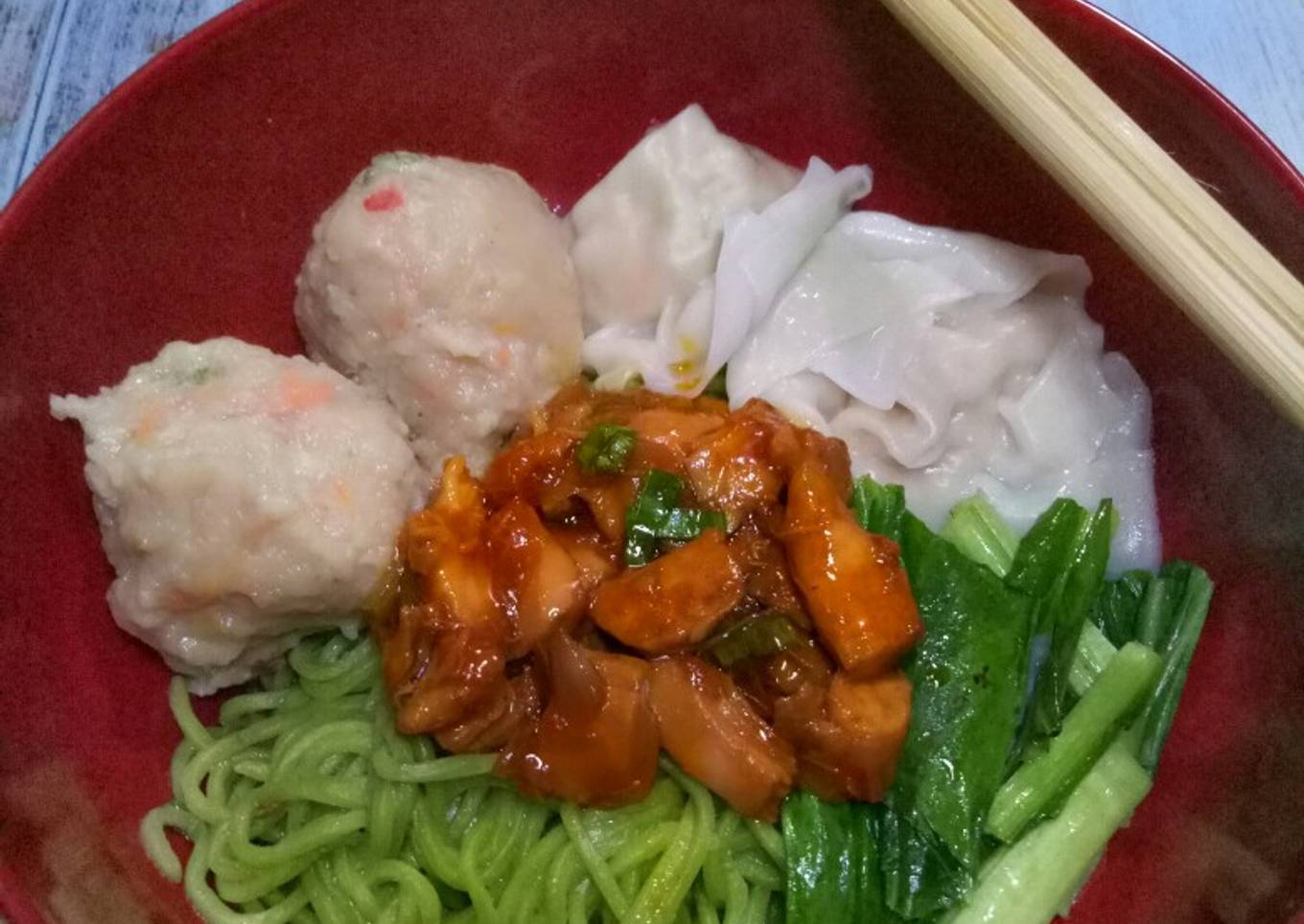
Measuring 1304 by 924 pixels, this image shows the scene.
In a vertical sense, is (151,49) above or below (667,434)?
below

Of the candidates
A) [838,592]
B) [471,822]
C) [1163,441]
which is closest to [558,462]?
[838,592]

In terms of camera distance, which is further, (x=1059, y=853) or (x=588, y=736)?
(x=1059, y=853)

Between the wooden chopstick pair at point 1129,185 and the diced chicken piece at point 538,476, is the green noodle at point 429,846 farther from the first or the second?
the wooden chopstick pair at point 1129,185

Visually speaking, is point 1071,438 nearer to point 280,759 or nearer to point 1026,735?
point 1026,735

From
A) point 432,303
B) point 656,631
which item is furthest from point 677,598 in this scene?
point 432,303

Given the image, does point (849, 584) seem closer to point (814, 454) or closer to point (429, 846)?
point (814, 454)

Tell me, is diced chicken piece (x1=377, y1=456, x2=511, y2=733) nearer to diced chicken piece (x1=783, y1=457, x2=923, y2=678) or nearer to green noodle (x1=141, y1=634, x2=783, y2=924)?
green noodle (x1=141, y1=634, x2=783, y2=924)
